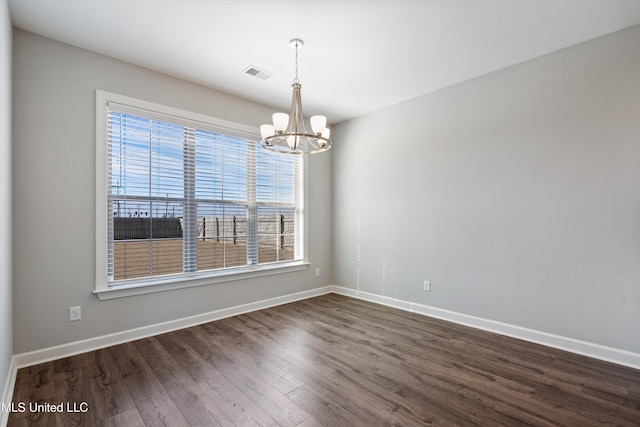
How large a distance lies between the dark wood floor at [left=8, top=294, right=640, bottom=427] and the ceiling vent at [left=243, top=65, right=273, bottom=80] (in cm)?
283

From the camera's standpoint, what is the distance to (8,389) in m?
2.04

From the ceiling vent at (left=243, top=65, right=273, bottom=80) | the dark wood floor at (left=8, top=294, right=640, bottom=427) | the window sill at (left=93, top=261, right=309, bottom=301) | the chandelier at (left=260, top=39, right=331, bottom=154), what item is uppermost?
the ceiling vent at (left=243, top=65, right=273, bottom=80)

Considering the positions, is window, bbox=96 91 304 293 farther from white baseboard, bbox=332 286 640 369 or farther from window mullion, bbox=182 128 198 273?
white baseboard, bbox=332 286 640 369

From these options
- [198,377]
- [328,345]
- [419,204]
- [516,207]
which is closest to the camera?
[198,377]

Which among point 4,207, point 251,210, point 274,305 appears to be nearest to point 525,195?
point 251,210

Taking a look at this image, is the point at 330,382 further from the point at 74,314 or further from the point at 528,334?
the point at 74,314

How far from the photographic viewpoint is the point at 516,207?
10.2ft

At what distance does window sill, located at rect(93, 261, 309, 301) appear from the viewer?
292cm

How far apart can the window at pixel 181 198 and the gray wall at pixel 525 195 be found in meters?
1.69

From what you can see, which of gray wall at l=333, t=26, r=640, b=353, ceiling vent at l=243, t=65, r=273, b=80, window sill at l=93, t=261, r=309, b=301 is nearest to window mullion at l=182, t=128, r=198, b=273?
window sill at l=93, t=261, r=309, b=301

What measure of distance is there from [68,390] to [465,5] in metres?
4.08

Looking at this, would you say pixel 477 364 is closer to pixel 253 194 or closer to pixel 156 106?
pixel 253 194

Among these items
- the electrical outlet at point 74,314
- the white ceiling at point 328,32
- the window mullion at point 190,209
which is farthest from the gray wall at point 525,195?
the electrical outlet at point 74,314

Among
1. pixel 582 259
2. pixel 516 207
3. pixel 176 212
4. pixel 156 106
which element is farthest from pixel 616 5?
pixel 176 212
